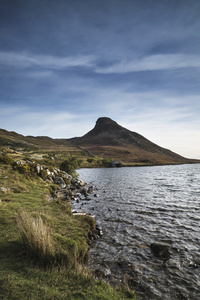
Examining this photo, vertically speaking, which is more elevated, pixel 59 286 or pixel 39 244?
pixel 39 244

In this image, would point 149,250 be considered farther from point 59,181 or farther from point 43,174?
point 59,181

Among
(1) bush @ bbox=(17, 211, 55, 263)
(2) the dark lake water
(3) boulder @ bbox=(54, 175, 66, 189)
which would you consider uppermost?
(1) bush @ bbox=(17, 211, 55, 263)

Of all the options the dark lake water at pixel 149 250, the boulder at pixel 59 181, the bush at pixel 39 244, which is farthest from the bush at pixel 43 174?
the bush at pixel 39 244

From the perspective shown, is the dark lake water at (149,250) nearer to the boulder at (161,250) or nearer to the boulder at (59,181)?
the boulder at (161,250)

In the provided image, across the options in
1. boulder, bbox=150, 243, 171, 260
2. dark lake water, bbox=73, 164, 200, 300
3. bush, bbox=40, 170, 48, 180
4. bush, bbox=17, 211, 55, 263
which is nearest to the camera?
bush, bbox=17, 211, 55, 263

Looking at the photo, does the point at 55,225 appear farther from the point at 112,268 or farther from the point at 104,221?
the point at 104,221

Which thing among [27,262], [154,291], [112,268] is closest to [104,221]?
[112,268]

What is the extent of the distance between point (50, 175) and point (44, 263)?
78.2 feet

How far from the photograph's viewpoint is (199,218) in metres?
15.7

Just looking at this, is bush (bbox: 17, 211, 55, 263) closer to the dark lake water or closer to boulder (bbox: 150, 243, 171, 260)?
the dark lake water

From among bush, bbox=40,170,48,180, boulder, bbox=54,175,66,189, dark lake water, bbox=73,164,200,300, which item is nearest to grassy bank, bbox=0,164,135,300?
dark lake water, bbox=73,164,200,300

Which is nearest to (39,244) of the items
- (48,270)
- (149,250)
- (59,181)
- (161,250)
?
(48,270)

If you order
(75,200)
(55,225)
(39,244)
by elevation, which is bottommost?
(75,200)

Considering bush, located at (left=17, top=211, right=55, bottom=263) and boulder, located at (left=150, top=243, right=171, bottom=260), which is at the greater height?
bush, located at (left=17, top=211, right=55, bottom=263)
